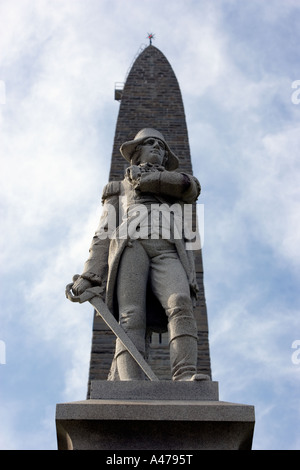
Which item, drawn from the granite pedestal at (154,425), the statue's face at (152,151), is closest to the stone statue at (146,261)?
the statue's face at (152,151)

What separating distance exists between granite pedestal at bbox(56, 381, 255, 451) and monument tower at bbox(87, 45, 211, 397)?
232 inches

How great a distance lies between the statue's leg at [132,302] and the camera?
3.46 meters

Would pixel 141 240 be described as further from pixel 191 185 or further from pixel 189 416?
pixel 189 416

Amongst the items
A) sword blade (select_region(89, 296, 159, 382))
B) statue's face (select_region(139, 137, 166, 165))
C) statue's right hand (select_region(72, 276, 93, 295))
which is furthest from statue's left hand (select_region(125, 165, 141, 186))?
sword blade (select_region(89, 296, 159, 382))

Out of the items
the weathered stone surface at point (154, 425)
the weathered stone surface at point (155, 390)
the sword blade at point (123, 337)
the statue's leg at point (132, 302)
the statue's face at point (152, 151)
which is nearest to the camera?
the weathered stone surface at point (154, 425)

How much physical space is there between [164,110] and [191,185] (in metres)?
10.1

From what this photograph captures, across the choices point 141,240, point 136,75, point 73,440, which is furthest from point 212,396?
point 136,75

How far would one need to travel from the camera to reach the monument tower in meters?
9.07

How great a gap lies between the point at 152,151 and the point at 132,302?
131cm

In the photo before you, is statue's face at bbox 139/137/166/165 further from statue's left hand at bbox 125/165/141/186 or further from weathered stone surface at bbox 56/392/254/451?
weathered stone surface at bbox 56/392/254/451

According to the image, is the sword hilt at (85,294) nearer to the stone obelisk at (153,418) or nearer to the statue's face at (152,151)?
the stone obelisk at (153,418)

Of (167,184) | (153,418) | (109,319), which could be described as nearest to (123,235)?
(167,184)

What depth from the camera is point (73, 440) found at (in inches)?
112

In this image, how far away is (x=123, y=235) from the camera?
3.95m
